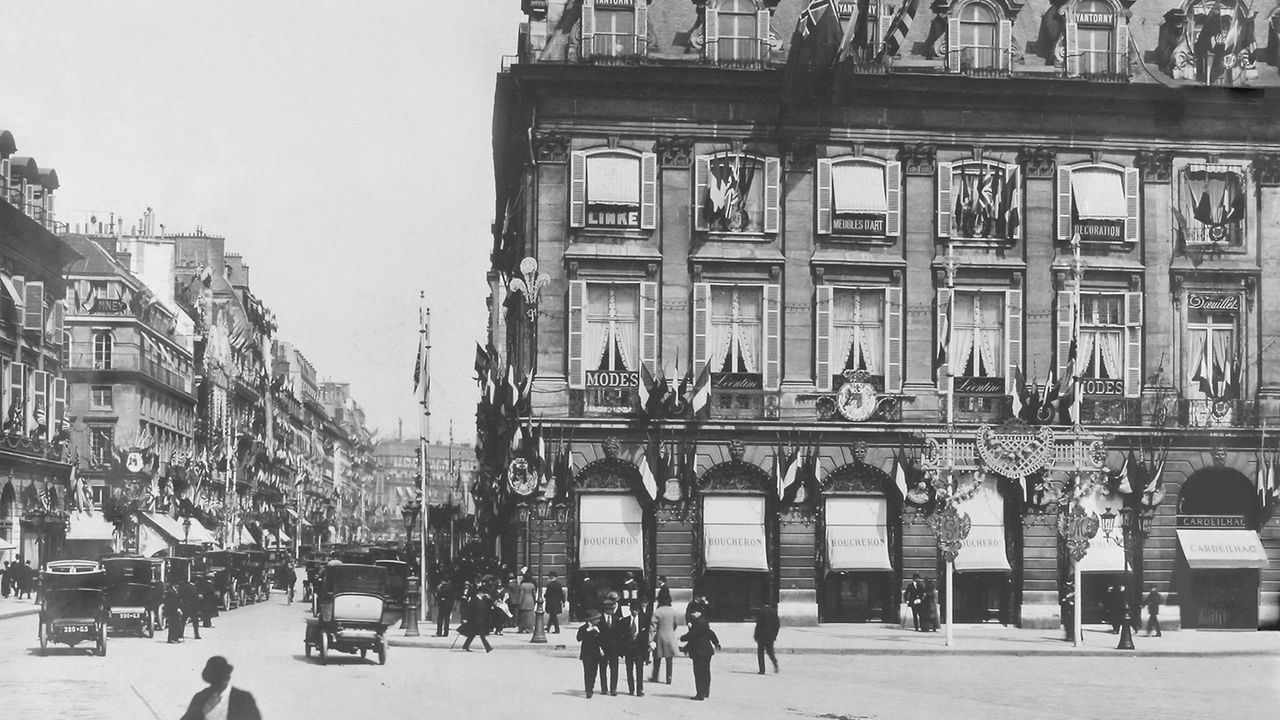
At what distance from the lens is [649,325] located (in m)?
50.1

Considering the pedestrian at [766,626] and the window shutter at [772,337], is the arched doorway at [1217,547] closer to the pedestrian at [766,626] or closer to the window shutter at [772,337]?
the window shutter at [772,337]

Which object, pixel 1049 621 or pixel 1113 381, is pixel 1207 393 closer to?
pixel 1113 381

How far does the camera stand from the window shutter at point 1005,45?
5156 centimetres

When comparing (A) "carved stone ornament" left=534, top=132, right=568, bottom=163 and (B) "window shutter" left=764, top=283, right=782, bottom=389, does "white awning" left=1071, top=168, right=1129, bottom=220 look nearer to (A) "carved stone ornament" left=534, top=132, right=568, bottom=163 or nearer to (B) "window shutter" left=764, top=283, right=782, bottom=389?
(B) "window shutter" left=764, top=283, right=782, bottom=389

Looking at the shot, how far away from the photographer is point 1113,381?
169 ft

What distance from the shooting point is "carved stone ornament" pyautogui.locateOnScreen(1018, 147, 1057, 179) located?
51.6 meters

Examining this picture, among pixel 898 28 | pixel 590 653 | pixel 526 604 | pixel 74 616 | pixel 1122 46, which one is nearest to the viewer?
pixel 590 653

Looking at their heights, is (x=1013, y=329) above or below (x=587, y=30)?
below

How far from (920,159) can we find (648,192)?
8.39 meters

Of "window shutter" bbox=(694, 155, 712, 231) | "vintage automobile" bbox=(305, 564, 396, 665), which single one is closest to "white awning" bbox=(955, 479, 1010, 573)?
"window shutter" bbox=(694, 155, 712, 231)

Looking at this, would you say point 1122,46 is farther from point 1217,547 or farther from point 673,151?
point 1217,547

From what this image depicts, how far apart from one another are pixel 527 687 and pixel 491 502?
2833 centimetres

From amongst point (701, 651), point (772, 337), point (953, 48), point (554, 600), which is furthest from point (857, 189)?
point (701, 651)

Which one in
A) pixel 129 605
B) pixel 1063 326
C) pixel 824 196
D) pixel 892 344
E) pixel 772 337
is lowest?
pixel 129 605
